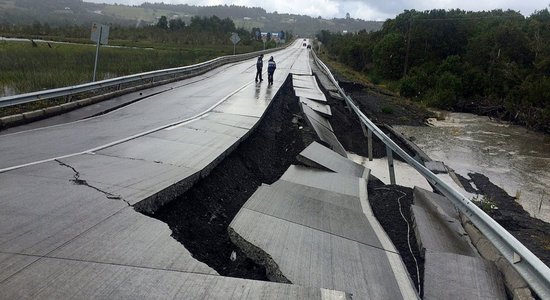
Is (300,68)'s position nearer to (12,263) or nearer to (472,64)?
(472,64)

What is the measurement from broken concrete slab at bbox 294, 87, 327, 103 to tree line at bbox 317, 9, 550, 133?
13.2m

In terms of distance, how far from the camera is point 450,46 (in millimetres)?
49000

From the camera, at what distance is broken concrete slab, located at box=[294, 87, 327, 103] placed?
69.7 feet

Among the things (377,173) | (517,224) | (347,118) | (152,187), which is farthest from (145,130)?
(347,118)

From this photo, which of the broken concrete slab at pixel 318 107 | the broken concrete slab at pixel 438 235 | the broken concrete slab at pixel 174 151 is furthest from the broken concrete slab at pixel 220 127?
the broken concrete slab at pixel 318 107

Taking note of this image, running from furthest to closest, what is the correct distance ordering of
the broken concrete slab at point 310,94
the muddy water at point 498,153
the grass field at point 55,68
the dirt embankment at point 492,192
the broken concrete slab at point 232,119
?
the broken concrete slab at point 310,94, the grass field at point 55,68, the muddy water at point 498,153, the broken concrete slab at point 232,119, the dirt embankment at point 492,192

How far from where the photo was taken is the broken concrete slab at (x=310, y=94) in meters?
21.2

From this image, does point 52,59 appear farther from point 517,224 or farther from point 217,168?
point 517,224

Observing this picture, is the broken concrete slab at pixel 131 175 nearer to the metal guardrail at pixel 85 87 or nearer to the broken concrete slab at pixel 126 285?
the broken concrete slab at pixel 126 285

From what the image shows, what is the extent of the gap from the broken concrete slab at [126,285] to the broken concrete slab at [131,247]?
130 millimetres

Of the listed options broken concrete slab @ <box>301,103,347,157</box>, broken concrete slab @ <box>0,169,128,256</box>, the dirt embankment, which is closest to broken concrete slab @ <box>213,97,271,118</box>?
broken concrete slab @ <box>301,103,347,157</box>

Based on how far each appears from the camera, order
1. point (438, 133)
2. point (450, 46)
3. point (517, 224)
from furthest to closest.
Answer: point (450, 46) → point (438, 133) → point (517, 224)

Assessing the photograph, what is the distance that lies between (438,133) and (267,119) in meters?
12.4

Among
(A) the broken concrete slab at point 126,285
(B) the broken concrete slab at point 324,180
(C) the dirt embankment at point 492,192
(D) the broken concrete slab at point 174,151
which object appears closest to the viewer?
(A) the broken concrete slab at point 126,285
